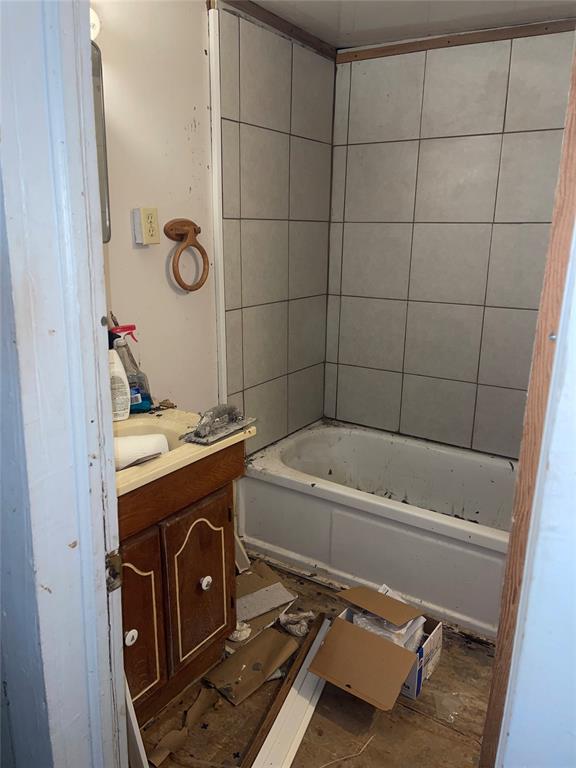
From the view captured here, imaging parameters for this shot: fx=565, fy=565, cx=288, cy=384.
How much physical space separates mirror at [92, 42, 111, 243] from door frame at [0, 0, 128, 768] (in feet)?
2.94

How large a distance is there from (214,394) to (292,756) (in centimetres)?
123

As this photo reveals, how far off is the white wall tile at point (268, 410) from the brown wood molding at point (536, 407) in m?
1.82

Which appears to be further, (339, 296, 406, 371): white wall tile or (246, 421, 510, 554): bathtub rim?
(339, 296, 406, 371): white wall tile

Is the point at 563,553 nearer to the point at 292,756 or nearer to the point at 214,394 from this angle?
the point at 292,756

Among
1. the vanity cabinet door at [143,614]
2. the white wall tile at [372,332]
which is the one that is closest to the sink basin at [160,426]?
the vanity cabinet door at [143,614]

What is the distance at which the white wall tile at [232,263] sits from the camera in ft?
6.98

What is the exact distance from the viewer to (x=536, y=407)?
21.3 inches

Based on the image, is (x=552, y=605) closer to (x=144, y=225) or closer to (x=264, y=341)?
(x=144, y=225)

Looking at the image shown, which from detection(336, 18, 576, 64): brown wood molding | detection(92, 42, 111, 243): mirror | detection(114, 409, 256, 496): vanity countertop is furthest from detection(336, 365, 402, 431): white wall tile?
detection(92, 42, 111, 243): mirror

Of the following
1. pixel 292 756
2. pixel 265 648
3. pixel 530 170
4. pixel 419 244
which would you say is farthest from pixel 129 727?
pixel 530 170

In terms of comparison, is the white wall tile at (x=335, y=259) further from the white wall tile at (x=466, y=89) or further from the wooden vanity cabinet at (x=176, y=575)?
the wooden vanity cabinet at (x=176, y=575)

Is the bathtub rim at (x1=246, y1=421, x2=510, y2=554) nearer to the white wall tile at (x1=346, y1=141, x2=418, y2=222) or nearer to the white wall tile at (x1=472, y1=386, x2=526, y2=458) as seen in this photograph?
the white wall tile at (x1=472, y1=386, x2=526, y2=458)

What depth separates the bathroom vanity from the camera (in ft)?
4.53

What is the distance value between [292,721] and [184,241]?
151 centimetres
